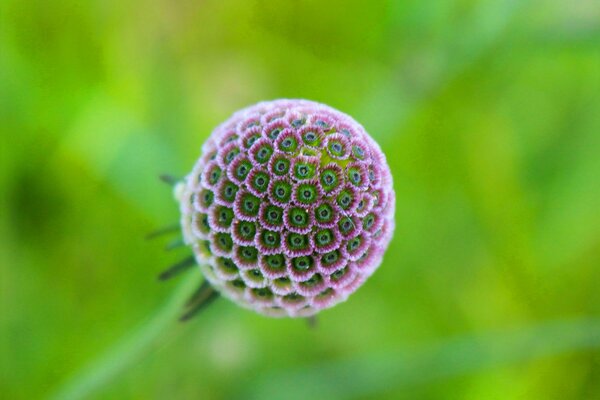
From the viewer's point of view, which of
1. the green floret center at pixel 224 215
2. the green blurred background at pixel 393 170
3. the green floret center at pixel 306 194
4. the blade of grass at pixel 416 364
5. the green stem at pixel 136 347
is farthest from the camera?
the green blurred background at pixel 393 170

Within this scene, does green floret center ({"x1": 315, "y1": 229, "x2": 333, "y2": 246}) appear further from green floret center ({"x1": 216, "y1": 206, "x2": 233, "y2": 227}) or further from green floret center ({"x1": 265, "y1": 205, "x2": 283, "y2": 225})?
green floret center ({"x1": 216, "y1": 206, "x2": 233, "y2": 227})

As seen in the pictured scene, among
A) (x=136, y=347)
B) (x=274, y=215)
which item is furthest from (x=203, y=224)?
(x=136, y=347)

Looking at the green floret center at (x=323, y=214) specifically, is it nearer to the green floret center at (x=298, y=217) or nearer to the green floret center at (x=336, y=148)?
the green floret center at (x=298, y=217)

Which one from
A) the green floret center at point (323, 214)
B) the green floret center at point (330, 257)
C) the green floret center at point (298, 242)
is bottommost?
the green floret center at point (330, 257)

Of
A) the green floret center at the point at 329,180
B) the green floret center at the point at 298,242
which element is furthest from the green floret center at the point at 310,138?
the green floret center at the point at 298,242

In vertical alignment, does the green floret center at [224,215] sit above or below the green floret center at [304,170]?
below

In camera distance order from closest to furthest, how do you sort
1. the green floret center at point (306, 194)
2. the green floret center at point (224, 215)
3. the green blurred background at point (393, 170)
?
the green floret center at point (306, 194) → the green floret center at point (224, 215) → the green blurred background at point (393, 170)

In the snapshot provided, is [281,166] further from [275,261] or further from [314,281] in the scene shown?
[314,281]

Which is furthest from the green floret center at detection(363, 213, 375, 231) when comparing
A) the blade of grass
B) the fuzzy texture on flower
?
the blade of grass
